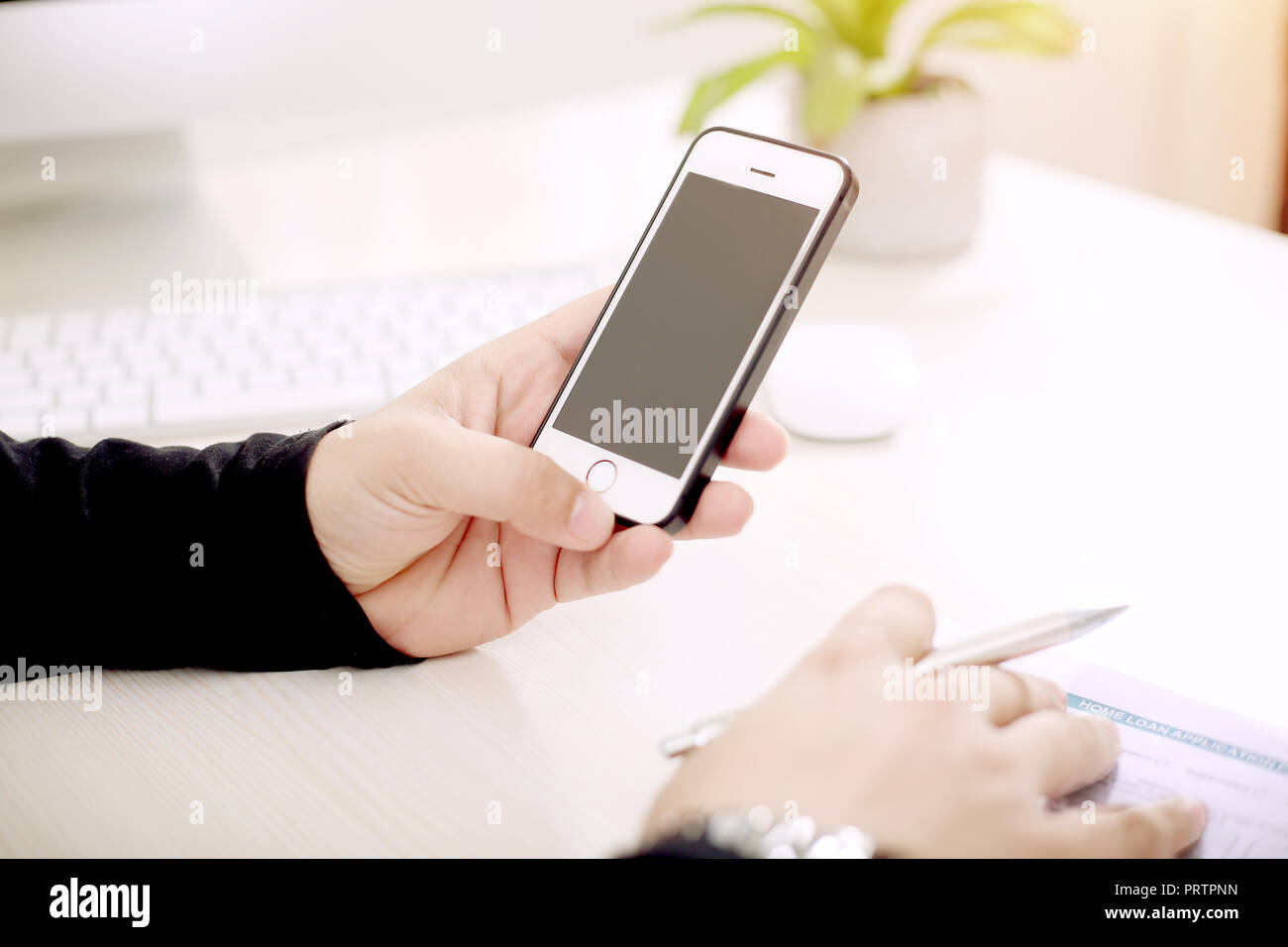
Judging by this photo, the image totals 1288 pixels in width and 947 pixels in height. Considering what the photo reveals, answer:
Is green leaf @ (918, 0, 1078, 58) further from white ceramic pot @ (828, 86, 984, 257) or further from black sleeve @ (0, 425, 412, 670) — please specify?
black sleeve @ (0, 425, 412, 670)

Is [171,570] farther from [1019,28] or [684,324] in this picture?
[1019,28]

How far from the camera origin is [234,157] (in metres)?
1.08

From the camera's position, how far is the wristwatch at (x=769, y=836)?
13.1 inches

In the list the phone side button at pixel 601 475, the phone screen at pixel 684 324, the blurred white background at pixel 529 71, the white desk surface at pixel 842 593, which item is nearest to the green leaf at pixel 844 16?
the white desk surface at pixel 842 593

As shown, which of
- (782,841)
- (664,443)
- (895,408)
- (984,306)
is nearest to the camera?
(782,841)

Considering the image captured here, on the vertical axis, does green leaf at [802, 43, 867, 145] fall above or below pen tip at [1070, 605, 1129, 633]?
above

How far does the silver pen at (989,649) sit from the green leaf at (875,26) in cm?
58

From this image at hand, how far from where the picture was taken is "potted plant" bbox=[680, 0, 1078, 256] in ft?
2.74

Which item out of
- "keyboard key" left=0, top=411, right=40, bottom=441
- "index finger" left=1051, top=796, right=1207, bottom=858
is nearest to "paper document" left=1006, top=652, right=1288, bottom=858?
"index finger" left=1051, top=796, right=1207, bottom=858

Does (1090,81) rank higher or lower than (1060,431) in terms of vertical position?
higher

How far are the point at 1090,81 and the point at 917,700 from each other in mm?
1436

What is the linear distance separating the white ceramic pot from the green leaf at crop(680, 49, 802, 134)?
76mm
